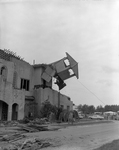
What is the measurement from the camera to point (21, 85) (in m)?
25.9

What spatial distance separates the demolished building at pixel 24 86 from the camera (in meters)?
21.3

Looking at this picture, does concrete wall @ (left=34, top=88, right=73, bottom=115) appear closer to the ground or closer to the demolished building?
the demolished building

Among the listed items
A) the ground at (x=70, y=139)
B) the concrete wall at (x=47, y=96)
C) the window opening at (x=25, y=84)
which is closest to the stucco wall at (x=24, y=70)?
the window opening at (x=25, y=84)

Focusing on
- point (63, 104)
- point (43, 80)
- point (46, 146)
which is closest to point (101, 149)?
point (46, 146)

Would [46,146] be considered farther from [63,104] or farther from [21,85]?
[63,104]

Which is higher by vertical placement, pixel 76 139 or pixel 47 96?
pixel 47 96

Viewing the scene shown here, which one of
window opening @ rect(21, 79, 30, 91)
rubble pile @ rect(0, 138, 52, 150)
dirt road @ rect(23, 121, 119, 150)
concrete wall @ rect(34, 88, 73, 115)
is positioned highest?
window opening @ rect(21, 79, 30, 91)

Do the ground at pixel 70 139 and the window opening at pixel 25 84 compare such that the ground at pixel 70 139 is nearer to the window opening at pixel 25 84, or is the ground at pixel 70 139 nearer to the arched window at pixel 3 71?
the arched window at pixel 3 71

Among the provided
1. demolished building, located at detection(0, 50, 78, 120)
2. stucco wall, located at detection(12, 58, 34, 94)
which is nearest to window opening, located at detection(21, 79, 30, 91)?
demolished building, located at detection(0, 50, 78, 120)

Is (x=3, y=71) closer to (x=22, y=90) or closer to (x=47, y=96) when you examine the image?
(x=22, y=90)

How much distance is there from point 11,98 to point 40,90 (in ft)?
18.3

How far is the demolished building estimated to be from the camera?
70.0 ft

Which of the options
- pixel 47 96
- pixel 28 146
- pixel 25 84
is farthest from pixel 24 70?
pixel 28 146

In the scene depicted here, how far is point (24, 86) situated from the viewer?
86.7 feet
